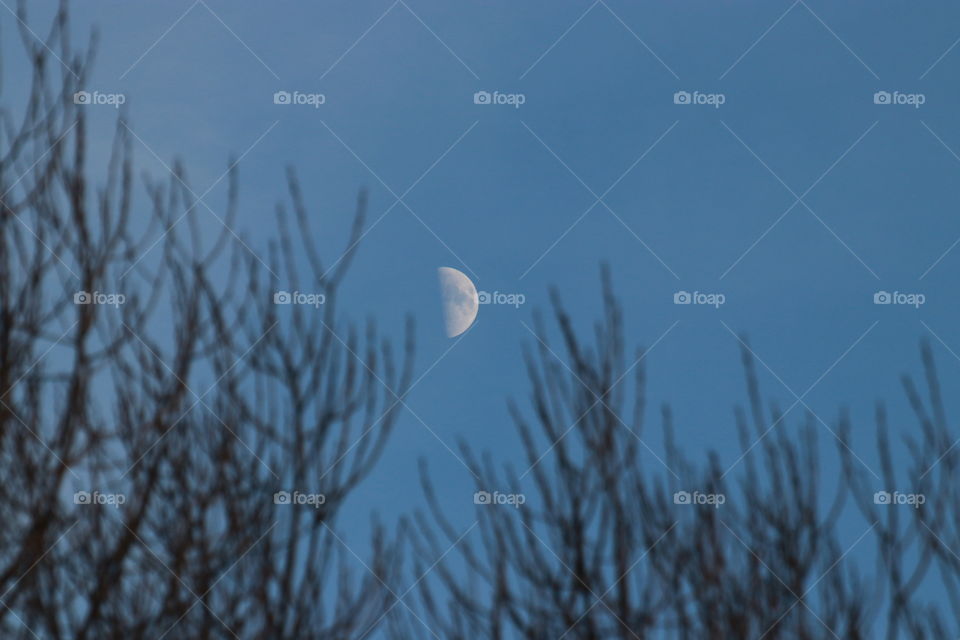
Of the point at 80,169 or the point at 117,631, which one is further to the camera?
the point at 80,169

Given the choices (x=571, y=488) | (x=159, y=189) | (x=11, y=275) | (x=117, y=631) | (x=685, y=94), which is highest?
(x=685, y=94)

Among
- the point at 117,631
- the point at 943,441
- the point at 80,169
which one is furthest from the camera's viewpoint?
the point at 943,441

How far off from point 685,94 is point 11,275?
315 centimetres

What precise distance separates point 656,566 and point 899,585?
113 centimetres

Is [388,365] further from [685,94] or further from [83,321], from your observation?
[685,94]

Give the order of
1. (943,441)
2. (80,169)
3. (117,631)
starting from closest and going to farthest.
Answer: (117,631)
(80,169)
(943,441)

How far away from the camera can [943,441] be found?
513cm

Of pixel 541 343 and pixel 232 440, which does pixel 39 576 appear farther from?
pixel 541 343

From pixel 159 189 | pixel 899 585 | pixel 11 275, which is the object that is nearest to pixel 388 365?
pixel 159 189

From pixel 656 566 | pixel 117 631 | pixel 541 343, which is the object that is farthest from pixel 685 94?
pixel 117 631

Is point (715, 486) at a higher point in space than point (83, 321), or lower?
lower

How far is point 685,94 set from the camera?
5.29m

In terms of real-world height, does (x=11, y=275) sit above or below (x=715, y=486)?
above

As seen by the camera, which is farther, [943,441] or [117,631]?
[943,441]
